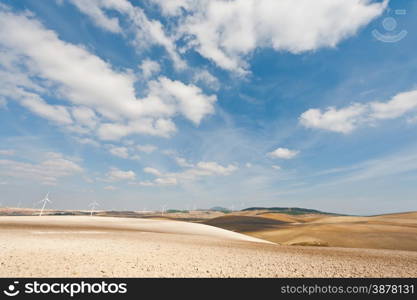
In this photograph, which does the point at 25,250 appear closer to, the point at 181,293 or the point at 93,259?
the point at 93,259

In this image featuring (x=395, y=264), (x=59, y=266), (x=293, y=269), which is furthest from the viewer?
(x=395, y=264)

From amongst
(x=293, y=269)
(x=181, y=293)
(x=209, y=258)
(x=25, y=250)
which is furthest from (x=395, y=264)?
(x=25, y=250)

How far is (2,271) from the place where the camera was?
970 centimetres

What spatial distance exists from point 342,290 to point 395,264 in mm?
6701

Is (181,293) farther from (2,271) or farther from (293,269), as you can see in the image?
(2,271)

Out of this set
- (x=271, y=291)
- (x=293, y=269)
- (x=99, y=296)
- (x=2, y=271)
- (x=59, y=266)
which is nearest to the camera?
(x=99, y=296)

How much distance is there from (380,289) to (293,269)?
11.5 feet

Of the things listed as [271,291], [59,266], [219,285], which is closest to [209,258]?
[219,285]

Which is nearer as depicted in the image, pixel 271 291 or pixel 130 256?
pixel 271 291

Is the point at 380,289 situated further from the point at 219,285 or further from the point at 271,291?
the point at 219,285

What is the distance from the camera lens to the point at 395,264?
13.1 meters

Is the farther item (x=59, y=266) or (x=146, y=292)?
(x=59, y=266)

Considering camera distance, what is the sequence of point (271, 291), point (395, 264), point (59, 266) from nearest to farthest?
point (271, 291)
point (59, 266)
point (395, 264)

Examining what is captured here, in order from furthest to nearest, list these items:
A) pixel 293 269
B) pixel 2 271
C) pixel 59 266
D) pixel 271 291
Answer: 1. pixel 293 269
2. pixel 59 266
3. pixel 2 271
4. pixel 271 291
